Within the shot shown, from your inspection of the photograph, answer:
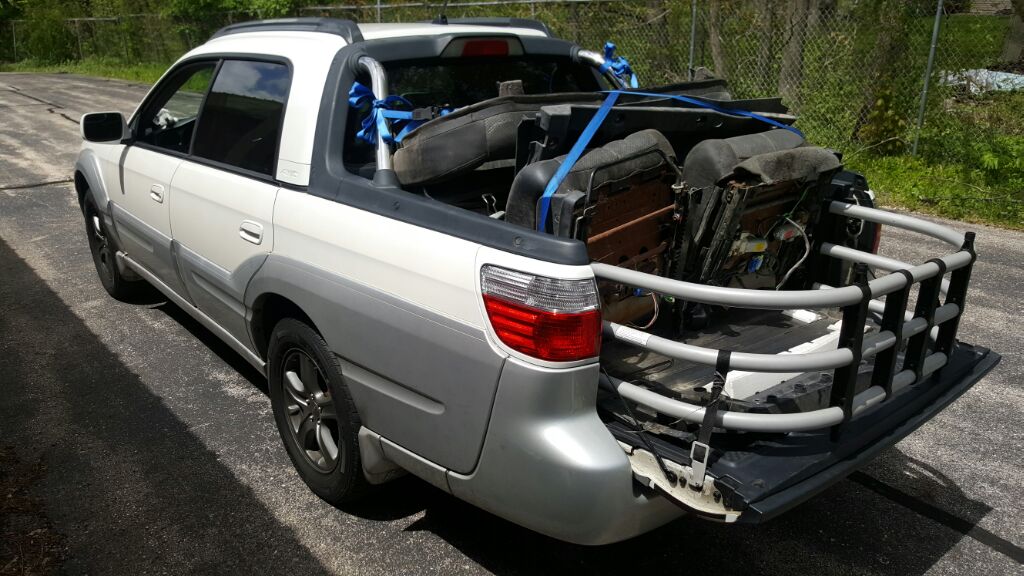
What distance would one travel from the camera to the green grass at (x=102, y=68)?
2358 centimetres

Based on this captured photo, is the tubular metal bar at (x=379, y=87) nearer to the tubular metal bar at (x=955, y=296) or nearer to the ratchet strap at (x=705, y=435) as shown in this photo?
the ratchet strap at (x=705, y=435)

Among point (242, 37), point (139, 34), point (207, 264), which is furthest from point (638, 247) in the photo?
point (139, 34)

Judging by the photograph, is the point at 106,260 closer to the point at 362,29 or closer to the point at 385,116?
the point at 362,29

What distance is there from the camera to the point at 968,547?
3.17 m

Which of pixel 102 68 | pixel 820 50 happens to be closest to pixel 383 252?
pixel 820 50

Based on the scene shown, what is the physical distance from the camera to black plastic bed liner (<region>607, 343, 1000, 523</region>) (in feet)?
7.76

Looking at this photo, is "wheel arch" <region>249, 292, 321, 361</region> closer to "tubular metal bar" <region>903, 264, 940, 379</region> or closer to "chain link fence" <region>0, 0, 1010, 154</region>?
"tubular metal bar" <region>903, 264, 940, 379</region>

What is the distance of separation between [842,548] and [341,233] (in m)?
2.23

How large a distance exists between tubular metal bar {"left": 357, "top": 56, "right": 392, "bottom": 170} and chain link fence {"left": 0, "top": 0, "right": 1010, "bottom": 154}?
5.65m

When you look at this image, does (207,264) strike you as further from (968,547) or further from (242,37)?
(968,547)

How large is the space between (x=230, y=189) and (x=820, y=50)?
8.67 m

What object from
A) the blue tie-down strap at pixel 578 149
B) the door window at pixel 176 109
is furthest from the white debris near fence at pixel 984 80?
the door window at pixel 176 109

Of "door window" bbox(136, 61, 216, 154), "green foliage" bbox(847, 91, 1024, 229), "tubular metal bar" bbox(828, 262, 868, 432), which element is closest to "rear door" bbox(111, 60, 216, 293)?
"door window" bbox(136, 61, 216, 154)

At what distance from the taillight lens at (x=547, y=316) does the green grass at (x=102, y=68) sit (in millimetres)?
22045
